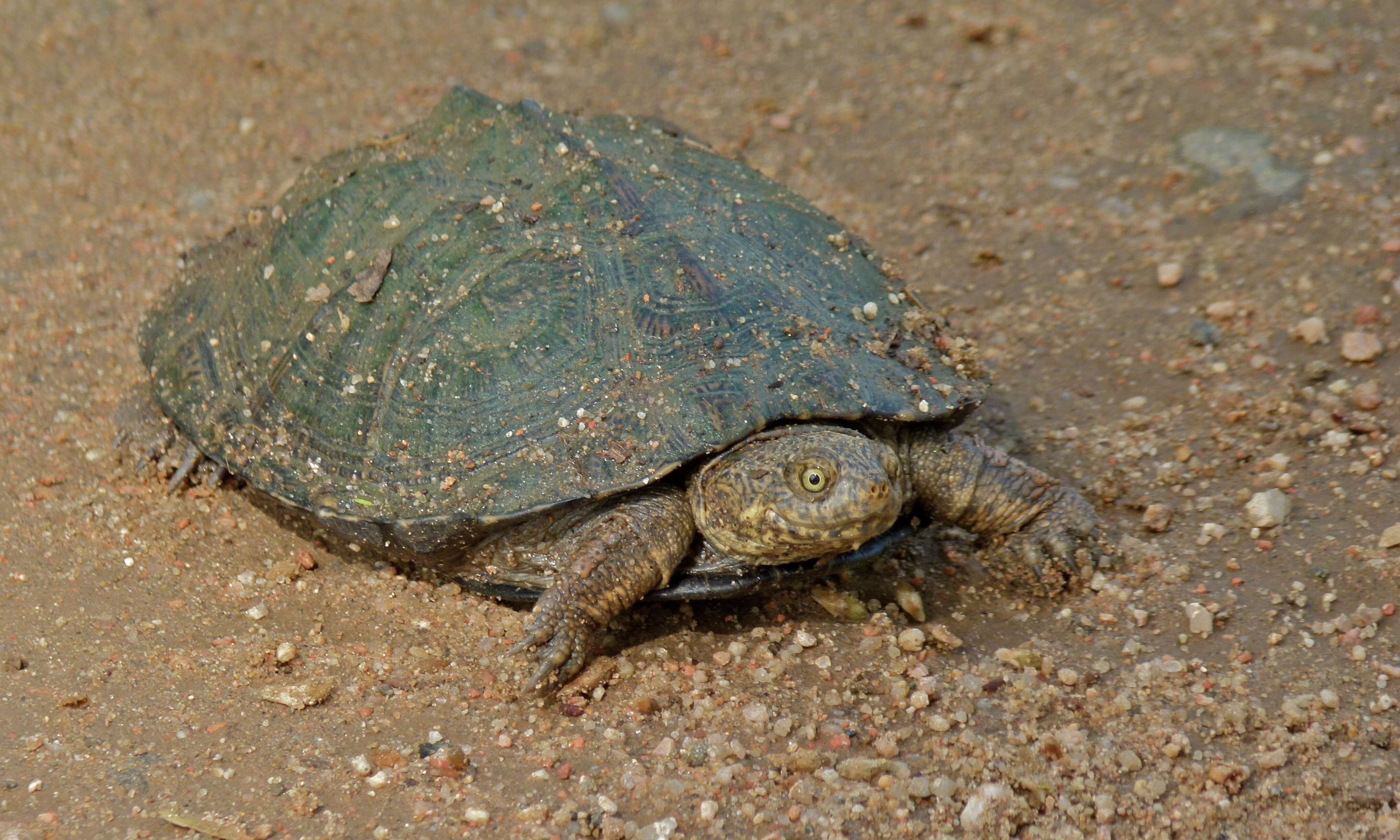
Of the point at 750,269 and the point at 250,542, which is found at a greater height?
the point at 750,269

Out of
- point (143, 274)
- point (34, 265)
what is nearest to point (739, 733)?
point (143, 274)

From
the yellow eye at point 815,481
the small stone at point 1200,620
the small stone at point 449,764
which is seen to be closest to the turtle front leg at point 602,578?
the small stone at point 449,764

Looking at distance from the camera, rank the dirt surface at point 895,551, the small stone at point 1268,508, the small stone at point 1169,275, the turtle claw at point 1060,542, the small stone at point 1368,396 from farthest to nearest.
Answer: the small stone at point 1169,275 → the small stone at point 1368,396 → the small stone at point 1268,508 → the turtle claw at point 1060,542 → the dirt surface at point 895,551

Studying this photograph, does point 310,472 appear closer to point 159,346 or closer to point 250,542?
point 250,542

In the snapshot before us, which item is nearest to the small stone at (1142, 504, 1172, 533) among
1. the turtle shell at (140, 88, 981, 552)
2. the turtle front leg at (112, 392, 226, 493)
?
the turtle shell at (140, 88, 981, 552)

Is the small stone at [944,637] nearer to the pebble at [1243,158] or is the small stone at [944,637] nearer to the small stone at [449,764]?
the small stone at [449,764]

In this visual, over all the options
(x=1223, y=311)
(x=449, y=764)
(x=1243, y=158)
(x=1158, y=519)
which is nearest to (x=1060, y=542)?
(x=1158, y=519)
